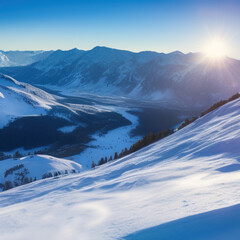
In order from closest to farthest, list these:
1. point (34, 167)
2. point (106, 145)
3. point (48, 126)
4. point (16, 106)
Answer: point (34, 167) < point (106, 145) < point (48, 126) < point (16, 106)

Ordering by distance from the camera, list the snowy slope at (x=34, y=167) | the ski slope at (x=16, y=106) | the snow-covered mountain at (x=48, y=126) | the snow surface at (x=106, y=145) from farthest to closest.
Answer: the ski slope at (x=16, y=106), the snow-covered mountain at (x=48, y=126), the snow surface at (x=106, y=145), the snowy slope at (x=34, y=167)

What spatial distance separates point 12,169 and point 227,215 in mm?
43742

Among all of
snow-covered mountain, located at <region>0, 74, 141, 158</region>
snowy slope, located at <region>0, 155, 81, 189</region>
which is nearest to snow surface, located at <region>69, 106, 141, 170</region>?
snow-covered mountain, located at <region>0, 74, 141, 158</region>

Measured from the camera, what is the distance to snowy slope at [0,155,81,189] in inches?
1577

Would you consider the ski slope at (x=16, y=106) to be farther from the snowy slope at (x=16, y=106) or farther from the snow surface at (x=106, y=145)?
the snow surface at (x=106, y=145)

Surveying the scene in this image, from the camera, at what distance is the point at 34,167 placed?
4275cm

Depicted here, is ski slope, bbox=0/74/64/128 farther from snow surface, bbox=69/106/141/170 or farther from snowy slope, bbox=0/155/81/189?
snowy slope, bbox=0/155/81/189

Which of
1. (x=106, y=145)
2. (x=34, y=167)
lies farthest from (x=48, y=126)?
(x=34, y=167)

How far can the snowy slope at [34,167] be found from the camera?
4005 cm

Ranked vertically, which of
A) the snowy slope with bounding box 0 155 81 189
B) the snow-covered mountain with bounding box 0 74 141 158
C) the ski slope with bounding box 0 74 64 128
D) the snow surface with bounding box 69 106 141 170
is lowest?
the snowy slope with bounding box 0 155 81 189

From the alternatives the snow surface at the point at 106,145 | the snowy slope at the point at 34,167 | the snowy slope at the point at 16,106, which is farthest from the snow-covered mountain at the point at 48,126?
the snowy slope at the point at 34,167

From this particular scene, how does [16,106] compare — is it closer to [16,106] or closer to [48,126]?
[16,106]

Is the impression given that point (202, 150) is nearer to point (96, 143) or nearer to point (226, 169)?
point (226, 169)

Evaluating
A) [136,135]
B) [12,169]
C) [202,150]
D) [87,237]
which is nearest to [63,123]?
[136,135]
